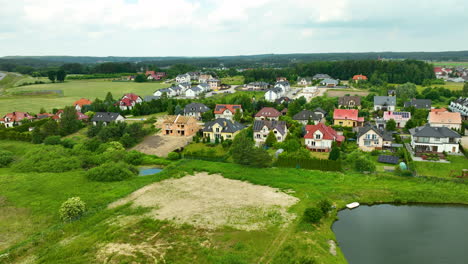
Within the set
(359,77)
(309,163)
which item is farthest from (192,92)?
(309,163)

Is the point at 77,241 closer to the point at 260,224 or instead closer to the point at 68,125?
the point at 260,224

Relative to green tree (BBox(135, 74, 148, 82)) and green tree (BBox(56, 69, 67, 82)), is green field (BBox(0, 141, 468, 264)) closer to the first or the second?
green tree (BBox(135, 74, 148, 82))

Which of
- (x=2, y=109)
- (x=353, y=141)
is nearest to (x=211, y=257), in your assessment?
(x=353, y=141)

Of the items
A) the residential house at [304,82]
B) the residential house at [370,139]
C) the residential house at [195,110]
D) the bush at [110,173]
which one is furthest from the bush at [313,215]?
the residential house at [304,82]

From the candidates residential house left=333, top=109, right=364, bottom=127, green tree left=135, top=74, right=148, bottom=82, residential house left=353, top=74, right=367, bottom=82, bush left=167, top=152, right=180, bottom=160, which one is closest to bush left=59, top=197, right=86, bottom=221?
bush left=167, top=152, right=180, bottom=160

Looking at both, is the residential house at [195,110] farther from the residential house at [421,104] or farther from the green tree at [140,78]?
the green tree at [140,78]
